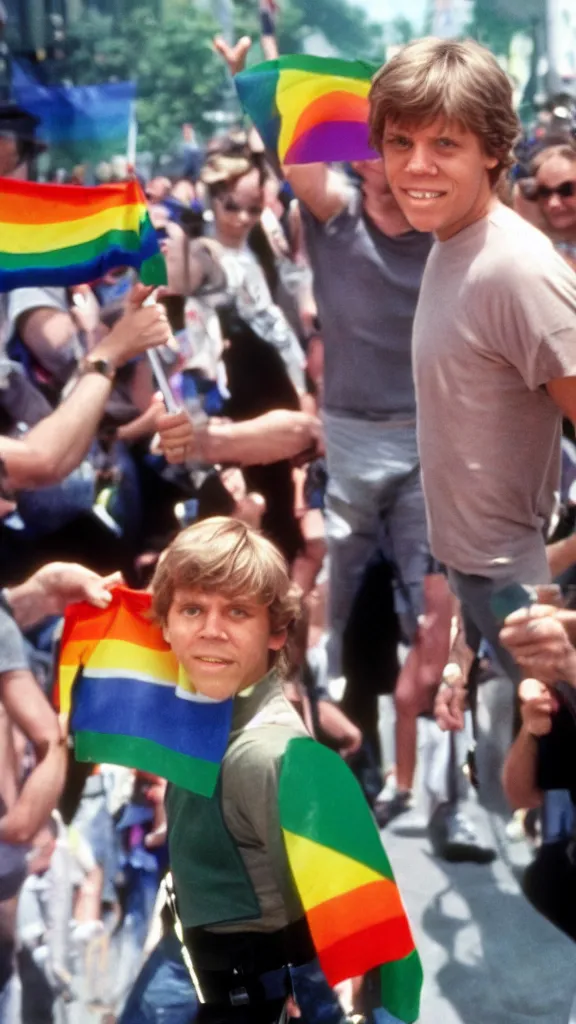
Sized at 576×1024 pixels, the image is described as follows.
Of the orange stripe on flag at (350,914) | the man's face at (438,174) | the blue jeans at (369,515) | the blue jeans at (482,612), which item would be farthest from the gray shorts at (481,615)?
the man's face at (438,174)

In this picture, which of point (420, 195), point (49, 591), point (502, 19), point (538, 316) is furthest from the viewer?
point (49, 591)

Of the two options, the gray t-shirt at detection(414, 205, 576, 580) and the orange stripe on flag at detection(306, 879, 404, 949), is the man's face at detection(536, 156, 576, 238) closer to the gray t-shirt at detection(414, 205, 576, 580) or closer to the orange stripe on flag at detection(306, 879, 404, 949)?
the gray t-shirt at detection(414, 205, 576, 580)

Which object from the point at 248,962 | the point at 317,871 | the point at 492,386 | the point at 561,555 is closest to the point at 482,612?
the point at 561,555

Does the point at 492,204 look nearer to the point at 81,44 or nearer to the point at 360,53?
the point at 360,53

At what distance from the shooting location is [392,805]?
91.0 inches

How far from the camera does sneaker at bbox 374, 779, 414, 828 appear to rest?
90.8 inches

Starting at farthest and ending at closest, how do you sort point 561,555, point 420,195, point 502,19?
point 502,19
point 561,555
point 420,195

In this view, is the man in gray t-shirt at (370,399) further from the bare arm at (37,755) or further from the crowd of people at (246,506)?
the bare arm at (37,755)

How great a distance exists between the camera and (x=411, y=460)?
7.32ft

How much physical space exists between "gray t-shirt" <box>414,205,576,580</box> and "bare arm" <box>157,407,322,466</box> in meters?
0.28

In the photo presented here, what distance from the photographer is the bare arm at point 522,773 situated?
82.7 inches

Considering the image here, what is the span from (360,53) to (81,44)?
0.45 meters

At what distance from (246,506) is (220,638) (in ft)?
1.38

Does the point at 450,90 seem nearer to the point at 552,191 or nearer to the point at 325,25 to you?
the point at 552,191
